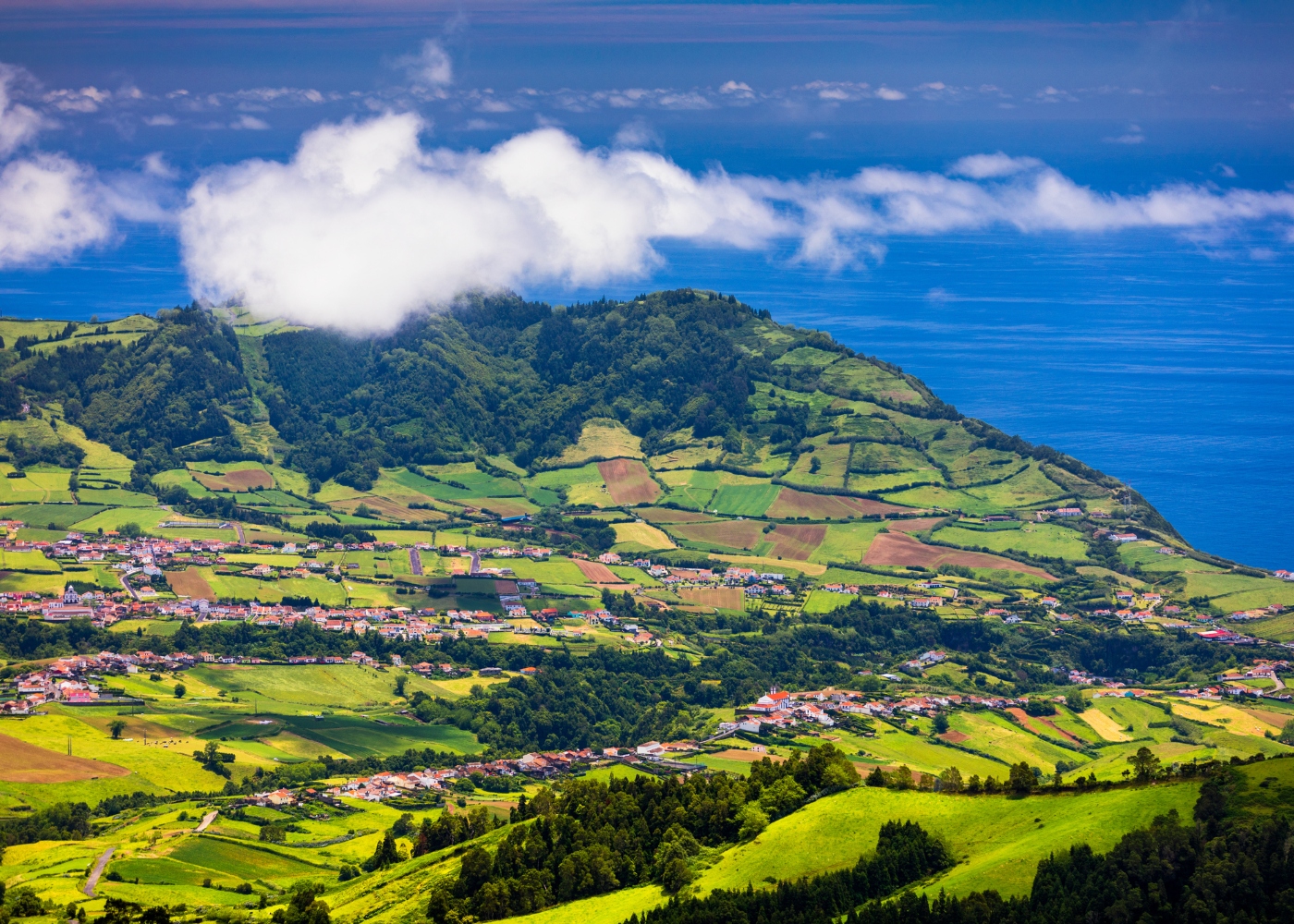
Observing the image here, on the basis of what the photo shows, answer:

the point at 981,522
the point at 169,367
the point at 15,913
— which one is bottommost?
the point at 15,913

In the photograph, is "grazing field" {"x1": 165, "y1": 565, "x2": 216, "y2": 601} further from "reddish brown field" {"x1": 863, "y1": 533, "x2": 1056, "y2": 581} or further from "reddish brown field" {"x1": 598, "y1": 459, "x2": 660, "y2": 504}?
"reddish brown field" {"x1": 863, "y1": 533, "x2": 1056, "y2": 581}

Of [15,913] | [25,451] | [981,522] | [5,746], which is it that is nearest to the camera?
[15,913]

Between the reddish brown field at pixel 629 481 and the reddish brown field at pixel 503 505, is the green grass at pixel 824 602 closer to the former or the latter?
the reddish brown field at pixel 629 481

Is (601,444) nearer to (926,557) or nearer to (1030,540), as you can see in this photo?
(926,557)

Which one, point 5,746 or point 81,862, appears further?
point 5,746

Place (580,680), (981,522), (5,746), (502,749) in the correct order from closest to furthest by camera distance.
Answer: (5,746) → (502,749) → (580,680) → (981,522)

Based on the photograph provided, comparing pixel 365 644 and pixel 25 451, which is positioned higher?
pixel 25 451

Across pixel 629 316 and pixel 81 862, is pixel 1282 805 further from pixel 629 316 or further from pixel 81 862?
pixel 629 316

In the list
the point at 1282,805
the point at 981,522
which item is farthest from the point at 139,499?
the point at 1282,805
